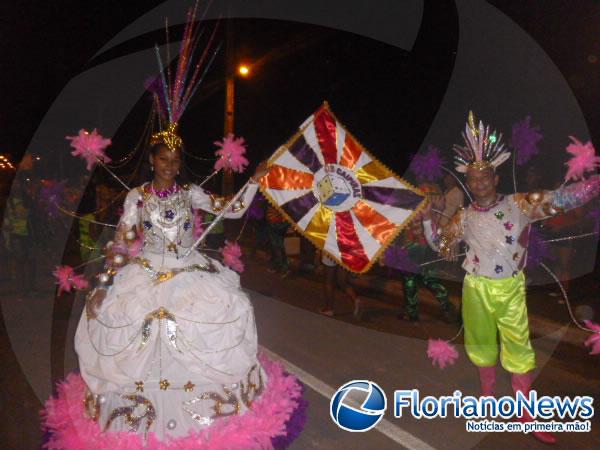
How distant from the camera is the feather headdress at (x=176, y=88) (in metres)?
3.94

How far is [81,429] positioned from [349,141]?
299cm

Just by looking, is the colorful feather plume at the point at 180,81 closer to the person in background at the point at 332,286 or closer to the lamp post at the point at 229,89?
the person in background at the point at 332,286

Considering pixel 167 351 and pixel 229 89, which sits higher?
pixel 229 89

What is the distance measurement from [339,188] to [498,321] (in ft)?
5.53

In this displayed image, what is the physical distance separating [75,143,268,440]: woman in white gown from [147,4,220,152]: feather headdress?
0.10m

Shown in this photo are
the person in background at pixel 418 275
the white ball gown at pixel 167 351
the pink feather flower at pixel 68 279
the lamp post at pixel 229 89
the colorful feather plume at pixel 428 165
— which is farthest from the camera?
the lamp post at pixel 229 89

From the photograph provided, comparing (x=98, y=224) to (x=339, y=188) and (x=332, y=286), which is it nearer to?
(x=332, y=286)

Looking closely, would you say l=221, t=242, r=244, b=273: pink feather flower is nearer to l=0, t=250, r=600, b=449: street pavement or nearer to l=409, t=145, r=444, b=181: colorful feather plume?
l=0, t=250, r=600, b=449: street pavement

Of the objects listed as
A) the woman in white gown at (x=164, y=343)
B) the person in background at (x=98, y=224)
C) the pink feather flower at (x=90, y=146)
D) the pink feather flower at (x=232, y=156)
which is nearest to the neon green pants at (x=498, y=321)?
the woman in white gown at (x=164, y=343)

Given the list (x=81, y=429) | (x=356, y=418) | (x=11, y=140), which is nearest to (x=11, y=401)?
(x=81, y=429)

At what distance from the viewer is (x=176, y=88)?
13.0 feet

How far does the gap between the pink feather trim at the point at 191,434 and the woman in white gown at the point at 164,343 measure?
0.28ft

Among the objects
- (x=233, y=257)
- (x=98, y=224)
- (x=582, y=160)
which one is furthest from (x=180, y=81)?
(x=98, y=224)

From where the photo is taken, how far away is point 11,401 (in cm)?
469
